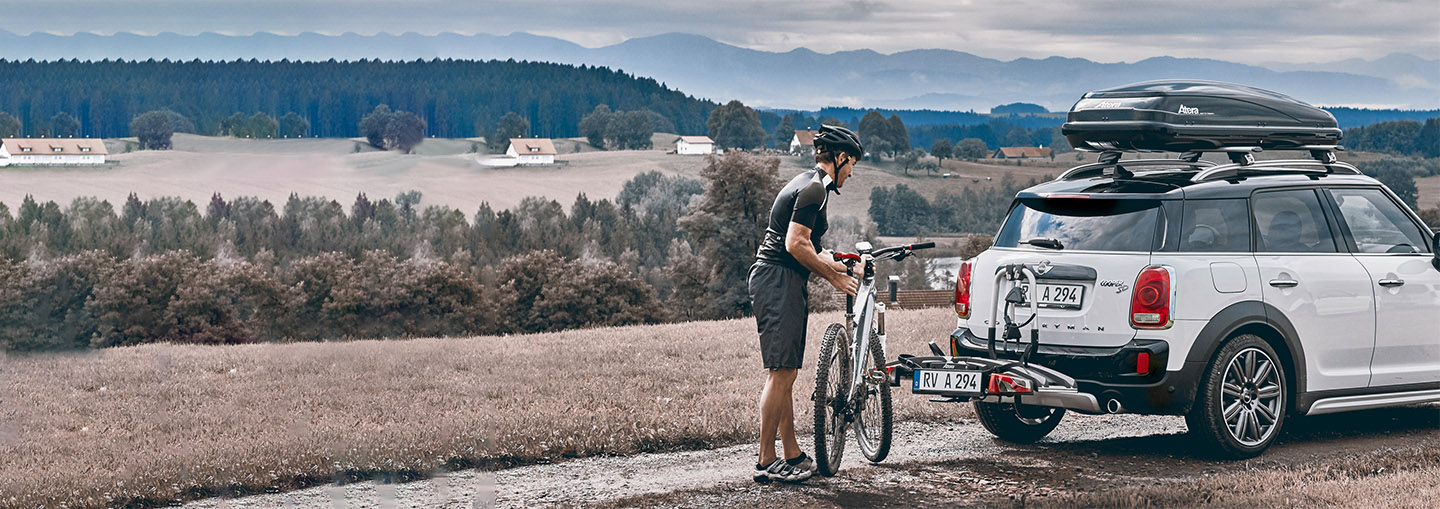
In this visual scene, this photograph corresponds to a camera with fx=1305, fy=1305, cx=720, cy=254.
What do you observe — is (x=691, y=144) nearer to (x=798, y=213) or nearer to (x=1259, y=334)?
(x=1259, y=334)

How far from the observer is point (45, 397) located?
13156 mm

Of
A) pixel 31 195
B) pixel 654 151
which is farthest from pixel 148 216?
pixel 654 151

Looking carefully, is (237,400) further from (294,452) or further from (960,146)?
(960,146)

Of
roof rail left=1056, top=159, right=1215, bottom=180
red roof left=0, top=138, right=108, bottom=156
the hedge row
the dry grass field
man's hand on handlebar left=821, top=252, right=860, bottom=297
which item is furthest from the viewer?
the hedge row

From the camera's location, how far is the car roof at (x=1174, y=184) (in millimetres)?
8570

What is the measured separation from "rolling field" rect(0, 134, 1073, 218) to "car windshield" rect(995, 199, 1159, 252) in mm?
8664

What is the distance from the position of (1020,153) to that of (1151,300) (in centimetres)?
14755

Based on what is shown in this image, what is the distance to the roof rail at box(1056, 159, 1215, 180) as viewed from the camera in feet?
29.5

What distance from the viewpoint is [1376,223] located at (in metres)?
9.44

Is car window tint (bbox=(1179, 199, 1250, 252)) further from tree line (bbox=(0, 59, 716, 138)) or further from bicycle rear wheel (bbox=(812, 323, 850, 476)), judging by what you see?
tree line (bbox=(0, 59, 716, 138))

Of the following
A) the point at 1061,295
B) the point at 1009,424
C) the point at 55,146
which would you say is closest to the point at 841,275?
the point at 1061,295

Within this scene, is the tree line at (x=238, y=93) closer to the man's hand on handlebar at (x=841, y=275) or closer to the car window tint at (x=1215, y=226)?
the man's hand on handlebar at (x=841, y=275)

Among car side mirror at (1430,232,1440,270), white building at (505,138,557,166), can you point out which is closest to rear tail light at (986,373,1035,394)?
car side mirror at (1430,232,1440,270)

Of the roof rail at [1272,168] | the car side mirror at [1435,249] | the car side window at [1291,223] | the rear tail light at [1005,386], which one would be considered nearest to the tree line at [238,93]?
the rear tail light at [1005,386]
